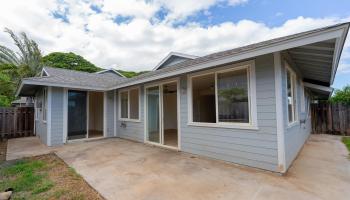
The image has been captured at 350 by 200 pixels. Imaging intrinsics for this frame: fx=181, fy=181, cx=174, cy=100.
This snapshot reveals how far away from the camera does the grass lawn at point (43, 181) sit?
2938 millimetres

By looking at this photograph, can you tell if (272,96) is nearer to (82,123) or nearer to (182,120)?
(182,120)

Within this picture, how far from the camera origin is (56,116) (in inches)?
274

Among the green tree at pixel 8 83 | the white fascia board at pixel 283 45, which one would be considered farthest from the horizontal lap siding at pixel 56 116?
the green tree at pixel 8 83

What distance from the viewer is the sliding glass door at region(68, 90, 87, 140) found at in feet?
24.6

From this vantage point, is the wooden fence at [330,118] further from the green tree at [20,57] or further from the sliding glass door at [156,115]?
the green tree at [20,57]

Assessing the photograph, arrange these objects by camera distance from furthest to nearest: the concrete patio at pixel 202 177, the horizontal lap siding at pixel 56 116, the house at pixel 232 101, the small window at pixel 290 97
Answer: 1. the horizontal lap siding at pixel 56 116
2. the small window at pixel 290 97
3. the house at pixel 232 101
4. the concrete patio at pixel 202 177

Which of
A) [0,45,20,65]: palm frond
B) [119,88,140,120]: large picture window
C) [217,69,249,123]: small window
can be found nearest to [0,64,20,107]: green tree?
[0,45,20,65]: palm frond

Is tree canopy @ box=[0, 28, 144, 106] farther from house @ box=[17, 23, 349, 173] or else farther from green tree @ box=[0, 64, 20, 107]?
house @ box=[17, 23, 349, 173]

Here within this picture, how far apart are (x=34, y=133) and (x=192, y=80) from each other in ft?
32.2

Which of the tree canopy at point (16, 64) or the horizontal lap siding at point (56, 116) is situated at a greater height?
the tree canopy at point (16, 64)

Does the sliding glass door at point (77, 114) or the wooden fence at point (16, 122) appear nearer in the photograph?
the sliding glass door at point (77, 114)

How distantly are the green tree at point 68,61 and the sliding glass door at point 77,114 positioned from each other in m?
19.8

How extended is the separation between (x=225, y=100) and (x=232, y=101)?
7.1 inches

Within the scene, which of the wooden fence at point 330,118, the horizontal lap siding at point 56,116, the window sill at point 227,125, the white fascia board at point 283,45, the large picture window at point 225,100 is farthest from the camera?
the wooden fence at point 330,118
